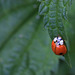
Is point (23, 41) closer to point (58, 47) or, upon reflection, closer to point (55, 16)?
point (58, 47)

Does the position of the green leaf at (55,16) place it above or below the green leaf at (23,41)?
above

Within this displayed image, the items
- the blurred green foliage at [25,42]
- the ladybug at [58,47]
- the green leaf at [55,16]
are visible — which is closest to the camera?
the green leaf at [55,16]

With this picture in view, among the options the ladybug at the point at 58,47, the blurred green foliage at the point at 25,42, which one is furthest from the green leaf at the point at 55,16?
the blurred green foliage at the point at 25,42

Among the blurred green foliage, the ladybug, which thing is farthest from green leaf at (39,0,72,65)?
the blurred green foliage

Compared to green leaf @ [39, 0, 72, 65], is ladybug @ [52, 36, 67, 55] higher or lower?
lower

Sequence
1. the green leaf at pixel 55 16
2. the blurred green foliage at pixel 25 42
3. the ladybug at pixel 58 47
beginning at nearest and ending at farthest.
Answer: the green leaf at pixel 55 16 < the ladybug at pixel 58 47 < the blurred green foliage at pixel 25 42

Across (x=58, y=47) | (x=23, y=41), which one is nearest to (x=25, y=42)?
(x=23, y=41)

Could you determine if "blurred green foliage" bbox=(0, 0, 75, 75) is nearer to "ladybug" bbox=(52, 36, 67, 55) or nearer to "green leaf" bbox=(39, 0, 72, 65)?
"ladybug" bbox=(52, 36, 67, 55)

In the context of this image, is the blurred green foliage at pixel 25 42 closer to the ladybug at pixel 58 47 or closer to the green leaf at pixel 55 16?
the ladybug at pixel 58 47
